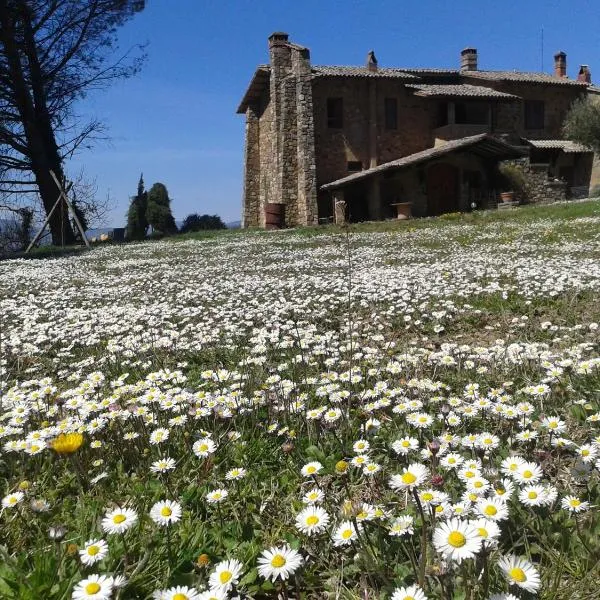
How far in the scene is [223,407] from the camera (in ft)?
9.14

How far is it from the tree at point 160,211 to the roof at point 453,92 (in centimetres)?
1959

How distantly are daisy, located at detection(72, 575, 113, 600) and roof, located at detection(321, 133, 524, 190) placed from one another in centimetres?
2839

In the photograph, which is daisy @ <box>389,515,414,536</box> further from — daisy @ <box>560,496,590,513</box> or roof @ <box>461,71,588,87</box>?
roof @ <box>461,71,588,87</box>

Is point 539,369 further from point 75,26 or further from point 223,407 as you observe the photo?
point 75,26

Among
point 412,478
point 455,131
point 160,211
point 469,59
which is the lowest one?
point 412,478

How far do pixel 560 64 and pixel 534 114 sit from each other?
293 inches

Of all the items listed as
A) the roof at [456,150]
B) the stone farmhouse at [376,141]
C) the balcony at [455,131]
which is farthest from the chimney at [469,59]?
the roof at [456,150]

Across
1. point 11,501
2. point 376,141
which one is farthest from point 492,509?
point 376,141

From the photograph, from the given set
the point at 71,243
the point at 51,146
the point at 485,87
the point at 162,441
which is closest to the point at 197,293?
the point at 162,441

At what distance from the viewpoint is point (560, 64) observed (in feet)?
131

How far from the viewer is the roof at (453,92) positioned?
101 ft

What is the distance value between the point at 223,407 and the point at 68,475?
0.80m

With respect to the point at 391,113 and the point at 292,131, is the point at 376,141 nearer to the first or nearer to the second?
the point at 391,113

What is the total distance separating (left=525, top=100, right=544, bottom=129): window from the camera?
35969mm
